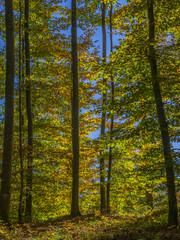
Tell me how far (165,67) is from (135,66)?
1000mm

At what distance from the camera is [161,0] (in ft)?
25.2

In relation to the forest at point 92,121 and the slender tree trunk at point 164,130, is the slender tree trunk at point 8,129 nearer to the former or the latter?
the forest at point 92,121

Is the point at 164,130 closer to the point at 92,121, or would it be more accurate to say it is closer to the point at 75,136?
the point at 75,136

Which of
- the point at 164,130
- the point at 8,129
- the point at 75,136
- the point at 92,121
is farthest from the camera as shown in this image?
the point at 92,121

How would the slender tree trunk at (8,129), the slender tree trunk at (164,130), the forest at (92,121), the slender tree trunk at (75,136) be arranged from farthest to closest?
1. the slender tree trunk at (75,136)
2. the slender tree trunk at (8,129)
3. the forest at (92,121)
4. the slender tree trunk at (164,130)

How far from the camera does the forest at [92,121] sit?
23.8 feet

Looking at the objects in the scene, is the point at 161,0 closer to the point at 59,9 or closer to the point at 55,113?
the point at 59,9

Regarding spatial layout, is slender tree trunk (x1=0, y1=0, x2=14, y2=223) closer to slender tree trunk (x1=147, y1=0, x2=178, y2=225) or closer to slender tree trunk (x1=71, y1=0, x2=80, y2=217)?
slender tree trunk (x1=71, y1=0, x2=80, y2=217)

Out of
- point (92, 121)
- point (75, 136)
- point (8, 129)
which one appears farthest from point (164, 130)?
point (92, 121)

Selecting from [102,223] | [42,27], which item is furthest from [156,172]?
[42,27]

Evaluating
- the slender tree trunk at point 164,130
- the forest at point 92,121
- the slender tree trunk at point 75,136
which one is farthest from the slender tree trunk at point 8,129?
the slender tree trunk at point 164,130

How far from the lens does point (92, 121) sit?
48.8 ft

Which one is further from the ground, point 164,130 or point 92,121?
point 92,121

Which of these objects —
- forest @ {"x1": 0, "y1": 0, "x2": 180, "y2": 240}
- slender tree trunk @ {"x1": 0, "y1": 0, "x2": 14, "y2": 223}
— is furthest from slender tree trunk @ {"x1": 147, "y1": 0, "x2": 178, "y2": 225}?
slender tree trunk @ {"x1": 0, "y1": 0, "x2": 14, "y2": 223}
